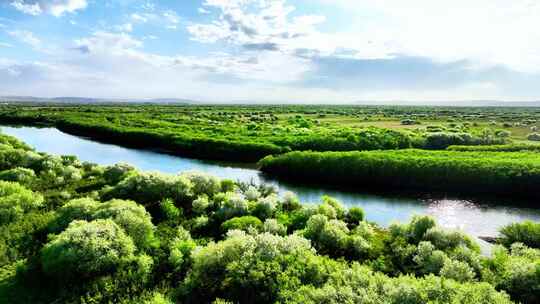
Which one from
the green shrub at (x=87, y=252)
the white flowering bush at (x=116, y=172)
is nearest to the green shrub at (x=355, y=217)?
the green shrub at (x=87, y=252)

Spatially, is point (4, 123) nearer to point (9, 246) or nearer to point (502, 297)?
point (9, 246)

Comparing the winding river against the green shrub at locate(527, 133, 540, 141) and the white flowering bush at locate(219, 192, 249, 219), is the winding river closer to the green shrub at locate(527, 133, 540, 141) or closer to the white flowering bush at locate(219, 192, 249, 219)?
the white flowering bush at locate(219, 192, 249, 219)

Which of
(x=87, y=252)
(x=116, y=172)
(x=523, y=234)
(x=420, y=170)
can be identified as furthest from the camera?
(x=420, y=170)

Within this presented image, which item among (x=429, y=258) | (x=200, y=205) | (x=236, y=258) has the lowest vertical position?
(x=429, y=258)

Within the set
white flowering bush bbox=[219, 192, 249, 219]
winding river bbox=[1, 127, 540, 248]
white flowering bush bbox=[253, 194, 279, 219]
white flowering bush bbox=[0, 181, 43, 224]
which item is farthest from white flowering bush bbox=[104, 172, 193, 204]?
winding river bbox=[1, 127, 540, 248]

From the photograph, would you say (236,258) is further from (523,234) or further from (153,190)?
(523,234)

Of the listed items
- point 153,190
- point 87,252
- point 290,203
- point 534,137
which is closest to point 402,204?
point 290,203

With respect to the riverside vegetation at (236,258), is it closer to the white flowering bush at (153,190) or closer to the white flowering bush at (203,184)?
the white flowering bush at (153,190)
